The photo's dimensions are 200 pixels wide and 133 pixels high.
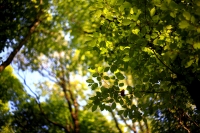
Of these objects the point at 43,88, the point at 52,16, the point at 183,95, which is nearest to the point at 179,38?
the point at 183,95

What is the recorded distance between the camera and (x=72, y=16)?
1159 centimetres

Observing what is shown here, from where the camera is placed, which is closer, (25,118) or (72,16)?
(72,16)

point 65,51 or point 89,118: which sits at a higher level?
point 65,51

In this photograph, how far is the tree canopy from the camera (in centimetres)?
289

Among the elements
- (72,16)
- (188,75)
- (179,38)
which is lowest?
(188,75)

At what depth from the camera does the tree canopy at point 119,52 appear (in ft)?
9.49

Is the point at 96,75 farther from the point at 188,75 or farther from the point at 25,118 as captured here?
the point at 25,118

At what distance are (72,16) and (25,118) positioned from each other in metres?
9.54

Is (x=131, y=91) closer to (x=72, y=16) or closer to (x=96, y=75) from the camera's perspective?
(x=96, y=75)

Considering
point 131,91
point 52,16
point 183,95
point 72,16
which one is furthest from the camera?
point 52,16

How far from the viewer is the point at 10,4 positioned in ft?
32.9

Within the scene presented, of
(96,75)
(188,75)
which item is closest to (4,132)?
(96,75)

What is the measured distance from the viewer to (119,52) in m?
4.27

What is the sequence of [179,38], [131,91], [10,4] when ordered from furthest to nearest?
[10,4] → [131,91] → [179,38]
